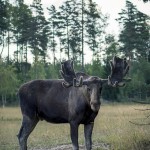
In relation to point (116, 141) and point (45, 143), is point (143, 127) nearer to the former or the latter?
point (116, 141)

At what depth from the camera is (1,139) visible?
54.3 feet

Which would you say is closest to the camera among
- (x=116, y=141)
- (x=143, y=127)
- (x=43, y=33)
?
(x=116, y=141)

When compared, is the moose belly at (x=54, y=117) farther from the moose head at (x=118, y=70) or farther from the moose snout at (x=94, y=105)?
the moose head at (x=118, y=70)

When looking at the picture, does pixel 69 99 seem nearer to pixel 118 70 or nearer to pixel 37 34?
pixel 118 70

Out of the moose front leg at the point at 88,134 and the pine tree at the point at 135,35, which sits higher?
the pine tree at the point at 135,35

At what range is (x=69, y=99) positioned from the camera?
440 inches

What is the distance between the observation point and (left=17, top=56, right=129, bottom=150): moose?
10438 mm

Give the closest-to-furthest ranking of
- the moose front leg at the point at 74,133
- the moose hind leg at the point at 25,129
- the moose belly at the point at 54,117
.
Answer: the moose front leg at the point at 74,133 → the moose belly at the point at 54,117 → the moose hind leg at the point at 25,129

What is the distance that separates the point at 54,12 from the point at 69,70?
180 ft

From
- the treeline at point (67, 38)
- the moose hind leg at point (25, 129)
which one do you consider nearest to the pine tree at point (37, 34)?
A: the treeline at point (67, 38)

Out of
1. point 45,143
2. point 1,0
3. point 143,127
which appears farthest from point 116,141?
point 1,0

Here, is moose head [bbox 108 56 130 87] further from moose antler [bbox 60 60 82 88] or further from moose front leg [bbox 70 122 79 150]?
moose front leg [bbox 70 122 79 150]

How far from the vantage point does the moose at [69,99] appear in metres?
10.4

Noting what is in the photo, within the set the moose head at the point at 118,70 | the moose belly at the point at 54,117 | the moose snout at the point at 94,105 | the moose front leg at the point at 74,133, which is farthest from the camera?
the moose belly at the point at 54,117
